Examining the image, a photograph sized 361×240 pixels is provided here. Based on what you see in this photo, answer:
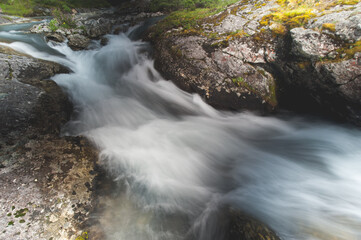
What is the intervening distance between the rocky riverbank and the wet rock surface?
391 cm

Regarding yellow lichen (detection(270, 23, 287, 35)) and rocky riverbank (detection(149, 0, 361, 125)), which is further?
yellow lichen (detection(270, 23, 287, 35))

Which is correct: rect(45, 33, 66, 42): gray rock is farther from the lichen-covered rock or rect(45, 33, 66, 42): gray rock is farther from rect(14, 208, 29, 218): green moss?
rect(14, 208, 29, 218): green moss

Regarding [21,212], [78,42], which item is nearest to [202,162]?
[21,212]

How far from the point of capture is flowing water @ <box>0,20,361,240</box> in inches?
109

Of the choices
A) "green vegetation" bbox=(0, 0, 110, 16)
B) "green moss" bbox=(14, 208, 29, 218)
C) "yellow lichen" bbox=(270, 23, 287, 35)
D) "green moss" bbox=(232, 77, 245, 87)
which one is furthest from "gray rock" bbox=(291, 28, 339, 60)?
"green vegetation" bbox=(0, 0, 110, 16)

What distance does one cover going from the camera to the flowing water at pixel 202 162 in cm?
276

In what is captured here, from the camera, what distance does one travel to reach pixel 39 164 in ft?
10.6

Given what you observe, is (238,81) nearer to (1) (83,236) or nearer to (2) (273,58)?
(2) (273,58)

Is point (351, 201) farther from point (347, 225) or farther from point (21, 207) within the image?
point (21, 207)

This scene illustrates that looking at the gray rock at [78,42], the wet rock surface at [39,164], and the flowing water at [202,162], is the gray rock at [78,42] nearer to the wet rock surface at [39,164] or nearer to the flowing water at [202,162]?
the flowing water at [202,162]

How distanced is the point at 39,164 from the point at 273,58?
269 inches

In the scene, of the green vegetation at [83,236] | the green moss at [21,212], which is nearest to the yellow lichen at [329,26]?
the green vegetation at [83,236]

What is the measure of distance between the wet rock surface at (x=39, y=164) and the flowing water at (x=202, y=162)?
0.42 metres

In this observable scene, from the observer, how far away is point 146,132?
4895mm
